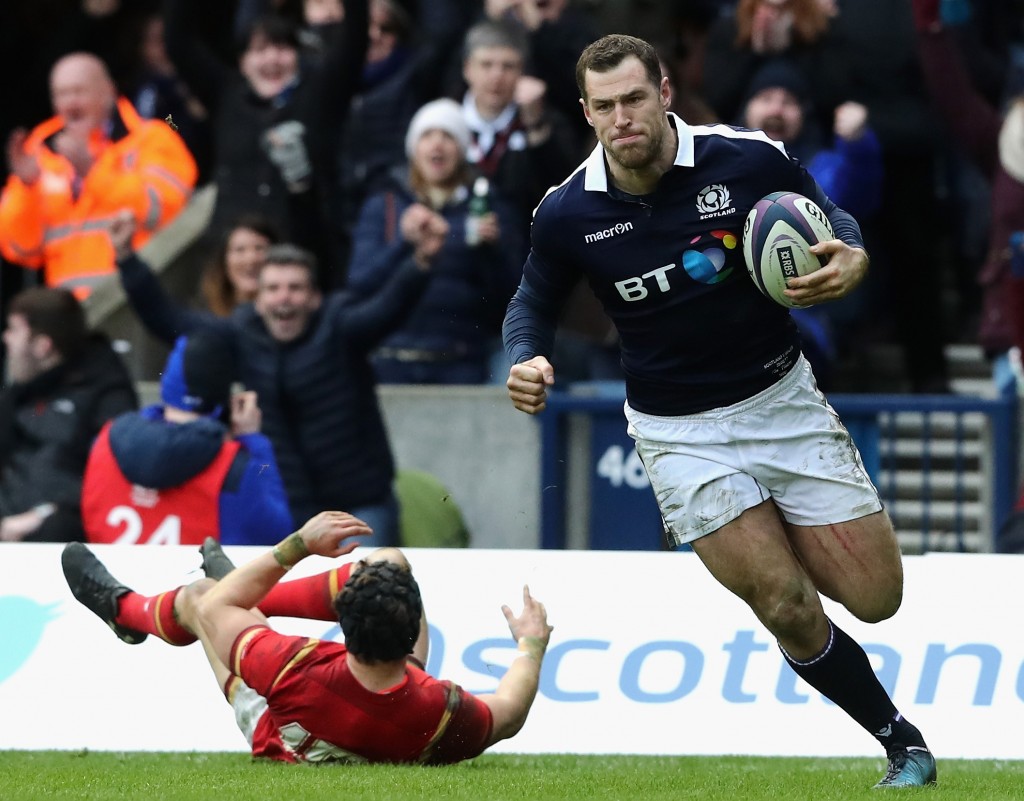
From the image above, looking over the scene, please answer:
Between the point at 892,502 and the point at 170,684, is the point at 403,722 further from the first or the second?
the point at 892,502

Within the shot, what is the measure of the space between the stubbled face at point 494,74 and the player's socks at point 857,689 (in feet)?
18.2

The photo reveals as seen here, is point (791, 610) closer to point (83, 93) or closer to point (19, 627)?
point (19, 627)

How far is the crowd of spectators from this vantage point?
418 inches

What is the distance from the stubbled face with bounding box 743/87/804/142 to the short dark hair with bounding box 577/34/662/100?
468 centimetres

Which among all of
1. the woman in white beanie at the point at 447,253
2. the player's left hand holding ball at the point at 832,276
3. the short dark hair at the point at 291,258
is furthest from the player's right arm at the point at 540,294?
the woman in white beanie at the point at 447,253

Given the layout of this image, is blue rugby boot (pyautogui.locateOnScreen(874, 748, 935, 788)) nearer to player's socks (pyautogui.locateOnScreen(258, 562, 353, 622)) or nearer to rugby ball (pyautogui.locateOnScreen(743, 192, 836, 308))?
rugby ball (pyautogui.locateOnScreen(743, 192, 836, 308))

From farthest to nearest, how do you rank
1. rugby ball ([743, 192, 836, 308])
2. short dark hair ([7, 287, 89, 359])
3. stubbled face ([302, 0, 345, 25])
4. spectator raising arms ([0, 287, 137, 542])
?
stubbled face ([302, 0, 345, 25]) → short dark hair ([7, 287, 89, 359]) → spectator raising arms ([0, 287, 137, 542]) → rugby ball ([743, 192, 836, 308])

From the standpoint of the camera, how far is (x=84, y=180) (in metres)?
12.1

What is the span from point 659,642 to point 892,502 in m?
3.48

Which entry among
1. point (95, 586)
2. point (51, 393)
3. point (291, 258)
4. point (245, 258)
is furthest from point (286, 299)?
point (95, 586)

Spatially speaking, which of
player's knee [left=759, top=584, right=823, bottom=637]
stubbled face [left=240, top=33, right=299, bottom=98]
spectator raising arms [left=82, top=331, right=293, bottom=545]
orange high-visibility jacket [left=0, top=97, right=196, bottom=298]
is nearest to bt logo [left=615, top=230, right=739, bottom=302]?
player's knee [left=759, top=584, right=823, bottom=637]

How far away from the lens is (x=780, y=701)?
7.84m

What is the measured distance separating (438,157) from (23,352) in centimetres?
254

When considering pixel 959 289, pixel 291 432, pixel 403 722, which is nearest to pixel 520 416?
pixel 291 432
